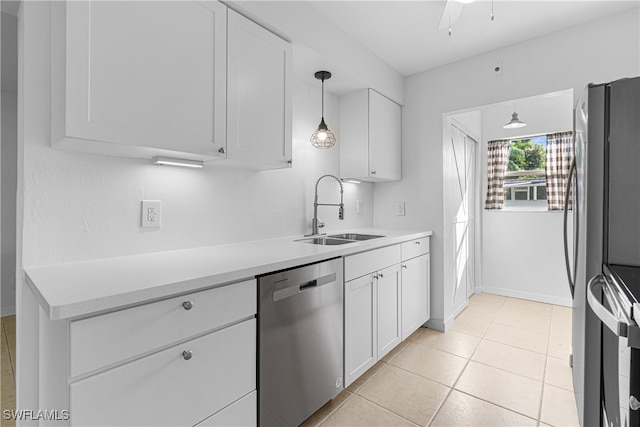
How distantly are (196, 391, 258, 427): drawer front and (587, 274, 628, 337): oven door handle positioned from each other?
4.25ft

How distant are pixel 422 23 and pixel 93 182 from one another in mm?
2282

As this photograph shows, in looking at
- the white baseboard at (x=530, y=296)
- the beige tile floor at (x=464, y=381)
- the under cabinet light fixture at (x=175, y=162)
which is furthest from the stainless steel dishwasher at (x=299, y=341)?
the white baseboard at (x=530, y=296)

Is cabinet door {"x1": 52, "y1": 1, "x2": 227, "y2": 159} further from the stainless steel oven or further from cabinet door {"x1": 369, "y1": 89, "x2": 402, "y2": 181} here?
the stainless steel oven

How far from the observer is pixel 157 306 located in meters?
1.05

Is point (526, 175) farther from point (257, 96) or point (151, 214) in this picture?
point (151, 214)

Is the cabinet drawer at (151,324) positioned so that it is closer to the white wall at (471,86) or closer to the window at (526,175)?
the white wall at (471,86)

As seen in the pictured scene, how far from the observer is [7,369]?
6.85 feet

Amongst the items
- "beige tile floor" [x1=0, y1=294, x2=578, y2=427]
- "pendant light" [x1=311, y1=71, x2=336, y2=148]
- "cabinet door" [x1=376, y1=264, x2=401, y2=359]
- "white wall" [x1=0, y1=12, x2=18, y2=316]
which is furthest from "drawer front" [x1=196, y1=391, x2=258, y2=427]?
"white wall" [x1=0, y1=12, x2=18, y2=316]

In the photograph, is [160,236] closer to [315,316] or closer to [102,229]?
[102,229]

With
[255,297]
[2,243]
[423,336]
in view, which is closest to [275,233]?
[255,297]

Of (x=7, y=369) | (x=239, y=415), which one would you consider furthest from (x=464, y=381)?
(x=7, y=369)

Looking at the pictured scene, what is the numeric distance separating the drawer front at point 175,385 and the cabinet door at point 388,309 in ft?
3.62

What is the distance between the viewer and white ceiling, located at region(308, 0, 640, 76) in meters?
2.07

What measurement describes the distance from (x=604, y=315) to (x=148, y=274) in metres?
1.55
